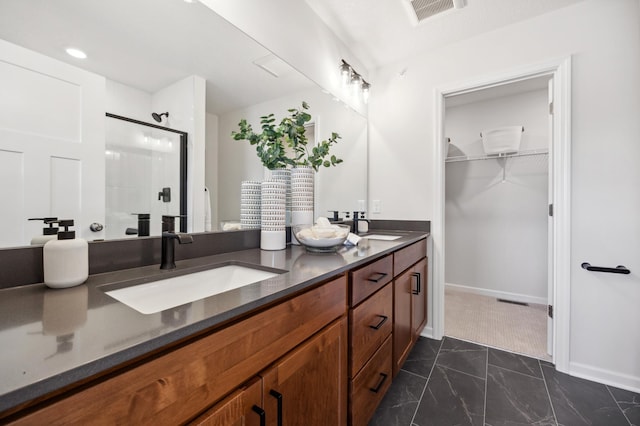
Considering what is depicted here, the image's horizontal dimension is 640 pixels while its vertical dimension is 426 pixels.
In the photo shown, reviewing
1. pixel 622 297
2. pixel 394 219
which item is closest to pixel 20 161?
pixel 394 219

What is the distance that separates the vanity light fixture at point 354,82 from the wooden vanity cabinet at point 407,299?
138cm

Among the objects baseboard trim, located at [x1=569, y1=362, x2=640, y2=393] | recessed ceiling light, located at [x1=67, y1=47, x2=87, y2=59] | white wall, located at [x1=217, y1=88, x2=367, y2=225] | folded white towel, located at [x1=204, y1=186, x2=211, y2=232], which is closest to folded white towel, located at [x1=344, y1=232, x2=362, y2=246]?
white wall, located at [x1=217, y1=88, x2=367, y2=225]

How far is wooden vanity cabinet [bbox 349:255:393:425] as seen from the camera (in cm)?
106

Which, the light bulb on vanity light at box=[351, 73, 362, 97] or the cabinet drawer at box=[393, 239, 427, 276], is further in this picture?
the light bulb on vanity light at box=[351, 73, 362, 97]

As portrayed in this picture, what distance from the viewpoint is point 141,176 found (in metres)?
0.94

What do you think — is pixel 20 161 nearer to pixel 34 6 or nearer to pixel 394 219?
pixel 34 6

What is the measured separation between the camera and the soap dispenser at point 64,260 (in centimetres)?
69

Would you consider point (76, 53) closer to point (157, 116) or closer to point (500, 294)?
point (157, 116)

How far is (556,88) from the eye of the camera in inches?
70.9

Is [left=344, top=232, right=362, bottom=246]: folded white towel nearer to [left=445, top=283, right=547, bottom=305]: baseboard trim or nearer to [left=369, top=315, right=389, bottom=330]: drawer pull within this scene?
[left=369, top=315, right=389, bottom=330]: drawer pull

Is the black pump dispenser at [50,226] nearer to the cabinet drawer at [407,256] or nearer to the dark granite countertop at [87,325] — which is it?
the dark granite countertop at [87,325]

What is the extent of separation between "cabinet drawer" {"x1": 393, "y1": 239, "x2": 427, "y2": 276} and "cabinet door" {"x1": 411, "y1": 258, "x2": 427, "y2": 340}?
0.21ft

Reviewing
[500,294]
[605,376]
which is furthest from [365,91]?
[500,294]

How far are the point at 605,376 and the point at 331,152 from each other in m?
2.24
